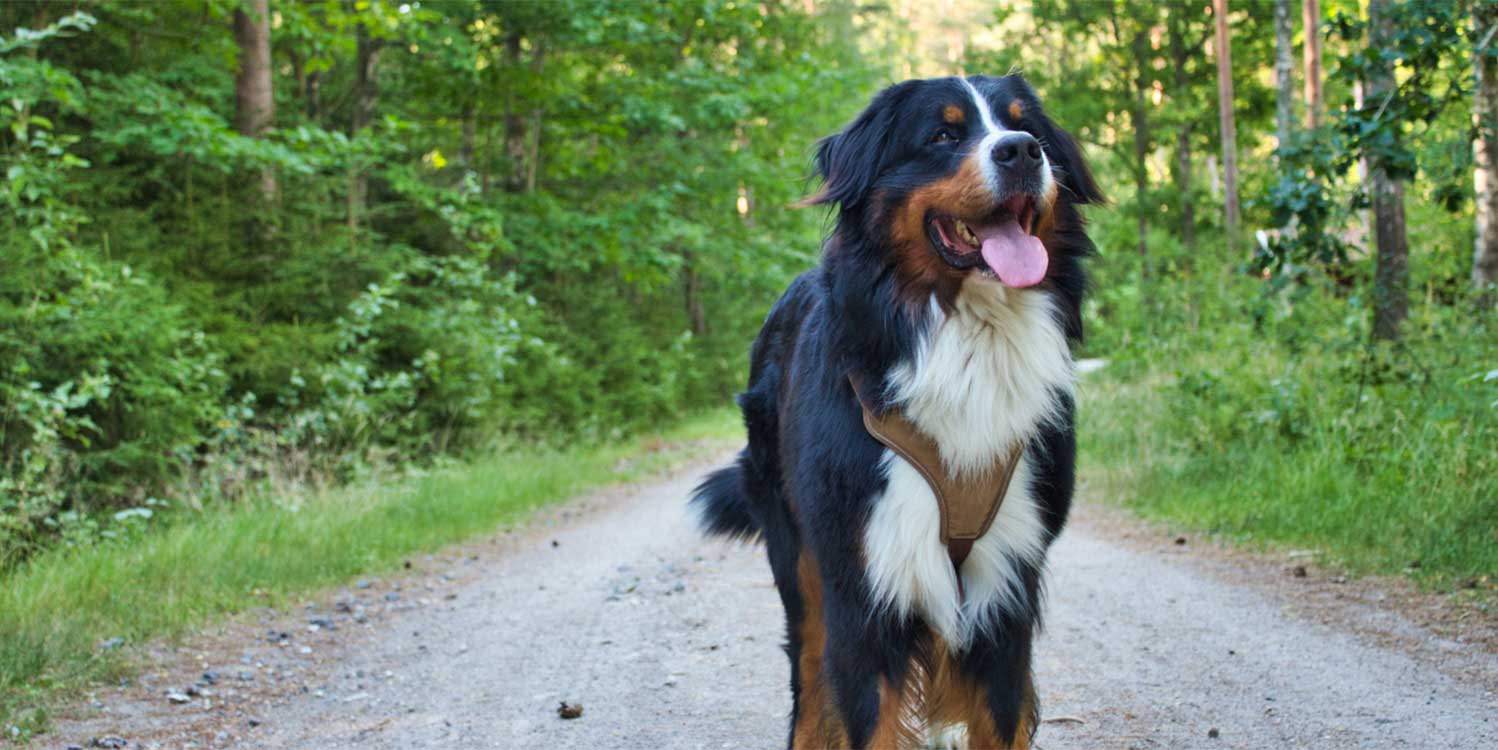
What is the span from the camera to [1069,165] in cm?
341

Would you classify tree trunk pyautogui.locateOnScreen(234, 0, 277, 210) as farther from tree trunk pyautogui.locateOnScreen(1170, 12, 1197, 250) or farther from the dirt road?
tree trunk pyautogui.locateOnScreen(1170, 12, 1197, 250)

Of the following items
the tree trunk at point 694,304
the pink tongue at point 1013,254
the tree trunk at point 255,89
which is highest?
the tree trunk at point 255,89

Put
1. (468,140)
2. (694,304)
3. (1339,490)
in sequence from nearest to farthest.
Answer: (1339,490), (468,140), (694,304)

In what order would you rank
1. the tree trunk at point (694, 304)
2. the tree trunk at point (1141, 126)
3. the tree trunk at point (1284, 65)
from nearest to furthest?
the tree trunk at point (1284, 65) → the tree trunk at point (1141, 126) → the tree trunk at point (694, 304)

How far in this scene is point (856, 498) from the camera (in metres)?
3.08

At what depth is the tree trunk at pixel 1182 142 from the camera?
2591 cm

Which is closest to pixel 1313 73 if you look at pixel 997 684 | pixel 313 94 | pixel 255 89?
pixel 313 94

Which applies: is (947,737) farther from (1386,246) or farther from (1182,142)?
(1182,142)

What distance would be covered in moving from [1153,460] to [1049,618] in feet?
14.8

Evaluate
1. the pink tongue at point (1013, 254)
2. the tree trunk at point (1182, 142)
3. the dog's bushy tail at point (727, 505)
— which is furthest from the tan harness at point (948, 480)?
the tree trunk at point (1182, 142)

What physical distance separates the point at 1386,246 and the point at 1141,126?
1766 cm

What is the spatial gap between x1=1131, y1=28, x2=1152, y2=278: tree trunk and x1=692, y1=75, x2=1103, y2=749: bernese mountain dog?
2382cm

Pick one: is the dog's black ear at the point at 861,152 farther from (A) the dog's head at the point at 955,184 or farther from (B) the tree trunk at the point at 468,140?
(B) the tree trunk at the point at 468,140

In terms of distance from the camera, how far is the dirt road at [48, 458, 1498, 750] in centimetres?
400
